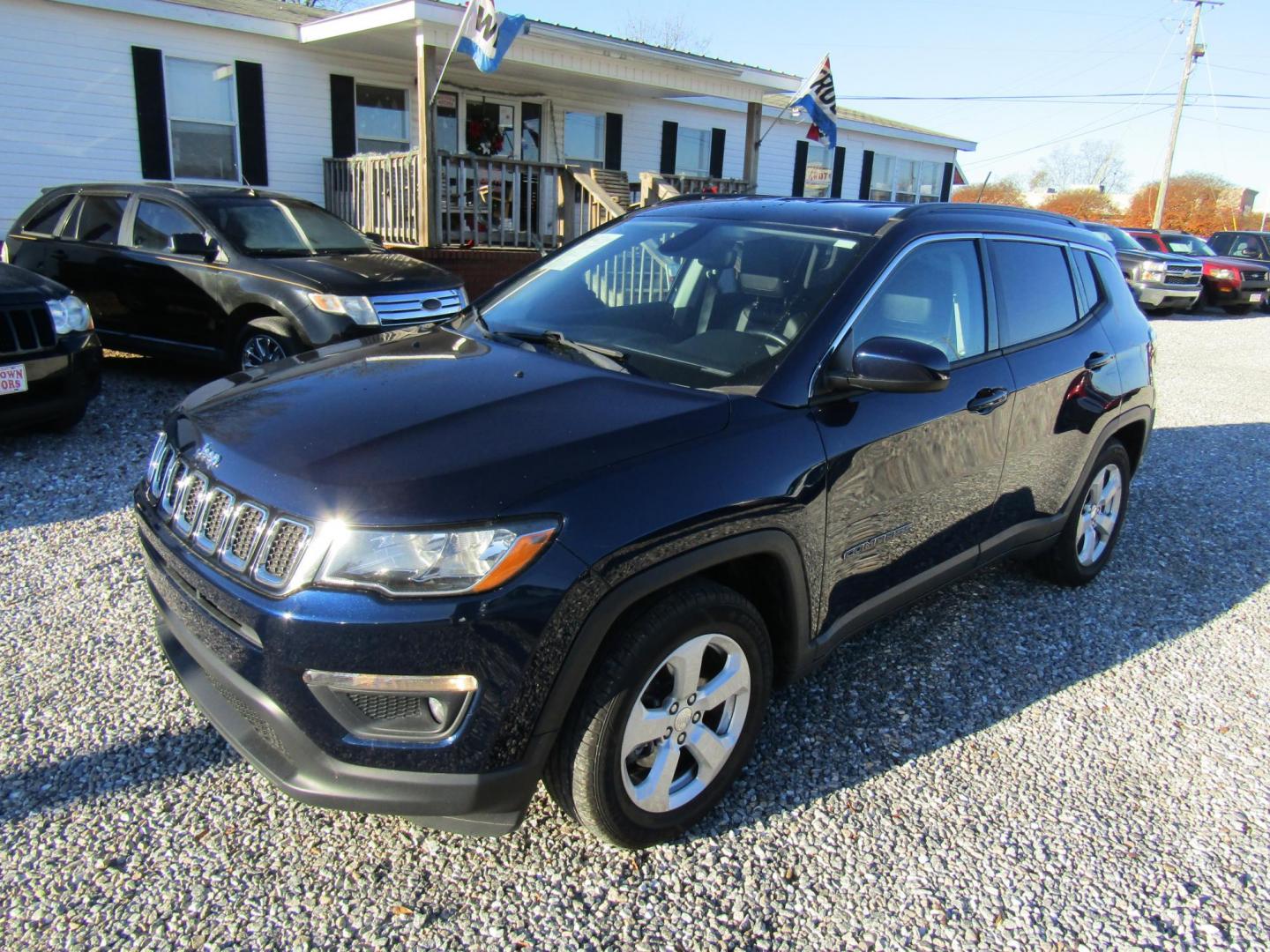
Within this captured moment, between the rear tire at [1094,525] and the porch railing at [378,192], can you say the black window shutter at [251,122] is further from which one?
the rear tire at [1094,525]

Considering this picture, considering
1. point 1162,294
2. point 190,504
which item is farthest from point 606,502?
point 1162,294

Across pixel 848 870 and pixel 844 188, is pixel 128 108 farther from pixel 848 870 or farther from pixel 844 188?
pixel 844 188

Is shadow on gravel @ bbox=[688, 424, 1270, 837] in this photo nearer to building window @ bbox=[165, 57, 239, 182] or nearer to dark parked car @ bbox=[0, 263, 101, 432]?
dark parked car @ bbox=[0, 263, 101, 432]

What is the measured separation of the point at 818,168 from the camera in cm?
2184

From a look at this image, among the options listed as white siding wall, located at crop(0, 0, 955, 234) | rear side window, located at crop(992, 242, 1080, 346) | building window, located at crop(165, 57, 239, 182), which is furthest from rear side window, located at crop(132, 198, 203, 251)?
rear side window, located at crop(992, 242, 1080, 346)

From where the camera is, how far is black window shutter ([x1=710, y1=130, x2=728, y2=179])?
61.8 feet

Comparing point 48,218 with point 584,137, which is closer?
point 48,218

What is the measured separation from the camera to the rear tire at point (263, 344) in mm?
6789

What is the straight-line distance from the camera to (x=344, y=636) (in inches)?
82.2

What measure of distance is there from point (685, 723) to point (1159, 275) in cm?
1919

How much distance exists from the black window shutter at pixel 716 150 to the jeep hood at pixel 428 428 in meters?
17.1

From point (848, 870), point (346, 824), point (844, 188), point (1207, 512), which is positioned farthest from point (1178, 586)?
point (844, 188)

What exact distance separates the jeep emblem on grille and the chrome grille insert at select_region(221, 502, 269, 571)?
0.71 feet

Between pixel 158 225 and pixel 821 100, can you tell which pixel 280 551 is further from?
pixel 821 100
